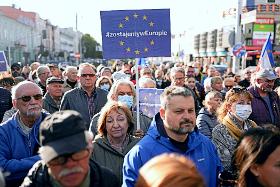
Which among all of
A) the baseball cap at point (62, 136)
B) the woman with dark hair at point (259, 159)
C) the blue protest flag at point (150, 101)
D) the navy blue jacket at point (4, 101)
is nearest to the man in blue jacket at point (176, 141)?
the woman with dark hair at point (259, 159)

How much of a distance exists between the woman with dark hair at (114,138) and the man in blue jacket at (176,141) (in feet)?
1.92

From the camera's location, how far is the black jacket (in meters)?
2.48

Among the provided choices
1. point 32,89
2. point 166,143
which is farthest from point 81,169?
point 32,89

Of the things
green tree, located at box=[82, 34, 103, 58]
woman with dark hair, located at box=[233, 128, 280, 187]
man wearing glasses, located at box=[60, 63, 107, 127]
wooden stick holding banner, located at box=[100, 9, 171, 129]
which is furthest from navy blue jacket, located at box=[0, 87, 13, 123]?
green tree, located at box=[82, 34, 103, 58]

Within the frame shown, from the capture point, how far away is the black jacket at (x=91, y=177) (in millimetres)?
2482

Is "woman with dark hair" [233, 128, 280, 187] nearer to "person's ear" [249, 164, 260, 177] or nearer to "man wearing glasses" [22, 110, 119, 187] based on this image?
"person's ear" [249, 164, 260, 177]

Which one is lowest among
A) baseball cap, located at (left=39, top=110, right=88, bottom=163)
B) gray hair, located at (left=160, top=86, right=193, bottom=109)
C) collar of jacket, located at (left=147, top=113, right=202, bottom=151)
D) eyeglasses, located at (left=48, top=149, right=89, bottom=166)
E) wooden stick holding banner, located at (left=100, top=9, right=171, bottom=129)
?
collar of jacket, located at (left=147, top=113, right=202, bottom=151)

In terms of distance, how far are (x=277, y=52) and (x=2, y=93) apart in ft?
124

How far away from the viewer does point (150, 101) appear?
6680mm

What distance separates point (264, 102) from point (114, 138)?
299 centimetres

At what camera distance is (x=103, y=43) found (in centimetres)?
566

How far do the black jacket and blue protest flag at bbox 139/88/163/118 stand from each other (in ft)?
12.4

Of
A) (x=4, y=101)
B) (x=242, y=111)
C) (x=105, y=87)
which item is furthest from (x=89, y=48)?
(x=242, y=111)

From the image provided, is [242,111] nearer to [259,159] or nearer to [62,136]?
[259,159]
